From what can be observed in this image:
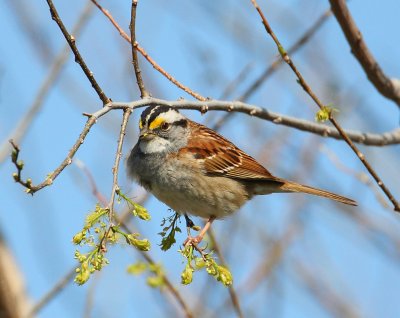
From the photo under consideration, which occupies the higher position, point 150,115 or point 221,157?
point 221,157

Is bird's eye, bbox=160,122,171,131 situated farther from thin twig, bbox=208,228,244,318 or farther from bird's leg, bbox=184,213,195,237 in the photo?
thin twig, bbox=208,228,244,318

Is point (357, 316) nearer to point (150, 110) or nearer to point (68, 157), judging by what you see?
point (150, 110)

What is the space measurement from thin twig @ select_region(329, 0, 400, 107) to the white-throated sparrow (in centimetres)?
111

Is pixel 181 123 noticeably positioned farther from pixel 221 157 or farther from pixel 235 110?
pixel 235 110

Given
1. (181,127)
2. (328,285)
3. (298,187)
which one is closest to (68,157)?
(181,127)

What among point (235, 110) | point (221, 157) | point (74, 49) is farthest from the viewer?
point (221, 157)

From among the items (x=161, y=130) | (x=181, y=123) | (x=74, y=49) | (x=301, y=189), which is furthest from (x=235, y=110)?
(x=301, y=189)

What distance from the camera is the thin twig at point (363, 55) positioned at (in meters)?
3.69

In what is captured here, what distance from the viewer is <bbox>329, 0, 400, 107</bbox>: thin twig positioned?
12.1 feet

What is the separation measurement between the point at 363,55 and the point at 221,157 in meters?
1.70

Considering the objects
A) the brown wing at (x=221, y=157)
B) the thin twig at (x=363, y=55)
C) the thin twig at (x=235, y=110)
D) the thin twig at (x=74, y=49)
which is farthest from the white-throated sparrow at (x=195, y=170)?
the thin twig at (x=74, y=49)

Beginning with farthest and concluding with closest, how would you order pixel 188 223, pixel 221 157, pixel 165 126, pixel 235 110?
pixel 221 157
pixel 165 126
pixel 188 223
pixel 235 110

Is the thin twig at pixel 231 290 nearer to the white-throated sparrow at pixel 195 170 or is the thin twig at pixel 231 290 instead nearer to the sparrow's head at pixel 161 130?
the white-throated sparrow at pixel 195 170

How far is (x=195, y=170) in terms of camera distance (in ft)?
16.0
